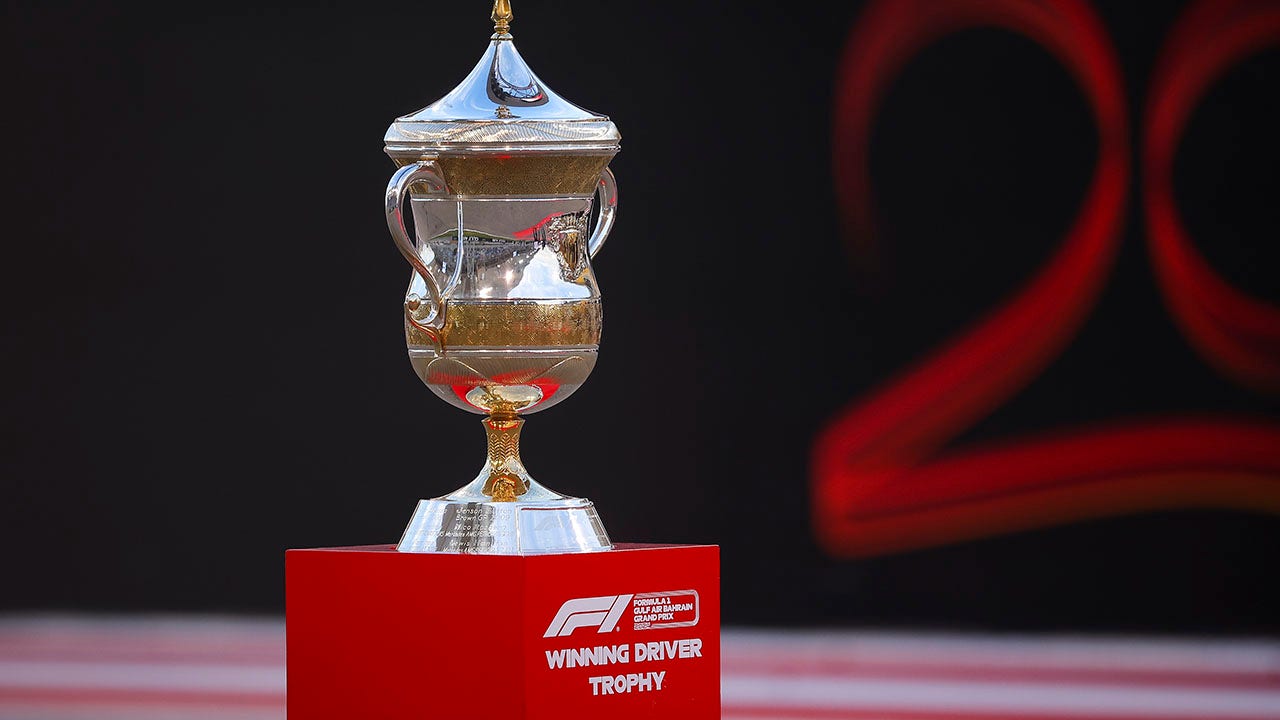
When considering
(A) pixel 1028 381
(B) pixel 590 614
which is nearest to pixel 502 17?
(B) pixel 590 614

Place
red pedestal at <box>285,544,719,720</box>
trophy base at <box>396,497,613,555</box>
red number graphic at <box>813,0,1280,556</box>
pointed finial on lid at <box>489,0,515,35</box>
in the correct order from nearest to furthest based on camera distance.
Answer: red pedestal at <box>285,544,719,720</box>
trophy base at <box>396,497,613,555</box>
pointed finial on lid at <box>489,0,515,35</box>
red number graphic at <box>813,0,1280,556</box>

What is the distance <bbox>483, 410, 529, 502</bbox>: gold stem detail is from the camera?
9.18ft

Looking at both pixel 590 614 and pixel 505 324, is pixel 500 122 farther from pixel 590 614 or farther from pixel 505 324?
pixel 590 614

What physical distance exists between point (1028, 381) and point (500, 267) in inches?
125

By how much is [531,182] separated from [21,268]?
144 inches

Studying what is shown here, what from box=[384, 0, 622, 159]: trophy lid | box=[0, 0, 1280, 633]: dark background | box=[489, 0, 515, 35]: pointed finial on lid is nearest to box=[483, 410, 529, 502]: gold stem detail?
box=[384, 0, 622, 159]: trophy lid

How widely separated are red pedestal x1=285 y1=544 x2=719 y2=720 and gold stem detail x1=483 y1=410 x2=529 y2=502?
19cm

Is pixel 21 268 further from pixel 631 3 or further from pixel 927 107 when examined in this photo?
pixel 927 107

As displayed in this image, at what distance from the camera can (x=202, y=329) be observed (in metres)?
5.84

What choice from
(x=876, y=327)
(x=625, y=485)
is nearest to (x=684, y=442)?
(x=625, y=485)

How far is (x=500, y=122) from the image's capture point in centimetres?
272

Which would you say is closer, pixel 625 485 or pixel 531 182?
pixel 531 182

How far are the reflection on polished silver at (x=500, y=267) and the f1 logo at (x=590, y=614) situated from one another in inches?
3.7

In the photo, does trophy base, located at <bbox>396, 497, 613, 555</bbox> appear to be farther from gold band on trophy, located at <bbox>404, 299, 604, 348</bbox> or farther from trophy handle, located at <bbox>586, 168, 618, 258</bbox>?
trophy handle, located at <bbox>586, 168, 618, 258</bbox>
